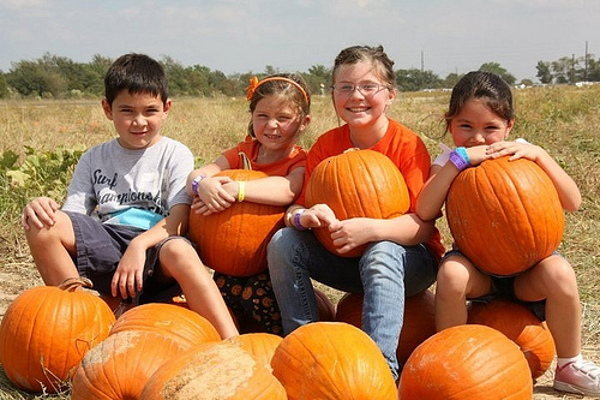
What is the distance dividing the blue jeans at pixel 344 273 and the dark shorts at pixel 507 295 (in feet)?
0.65

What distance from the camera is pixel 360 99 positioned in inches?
130

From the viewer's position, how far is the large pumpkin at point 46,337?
2805 millimetres

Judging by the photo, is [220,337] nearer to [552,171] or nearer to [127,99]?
[127,99]

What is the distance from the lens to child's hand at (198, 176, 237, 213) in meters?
3.28

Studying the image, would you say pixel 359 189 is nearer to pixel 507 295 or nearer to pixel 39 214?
pixel 507 295

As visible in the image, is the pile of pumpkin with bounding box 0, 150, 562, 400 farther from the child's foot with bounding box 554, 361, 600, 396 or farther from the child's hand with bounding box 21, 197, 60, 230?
the child's hand with bounding box 21, 197, 60, 230

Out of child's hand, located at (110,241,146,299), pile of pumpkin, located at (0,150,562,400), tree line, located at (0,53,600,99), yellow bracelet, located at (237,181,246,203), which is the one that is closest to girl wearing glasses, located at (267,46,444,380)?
pile of pumpkin, located at (0,150,562,400)

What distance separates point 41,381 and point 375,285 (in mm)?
1482

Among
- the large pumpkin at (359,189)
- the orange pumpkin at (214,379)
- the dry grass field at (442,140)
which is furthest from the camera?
the dry grass field at (442,140)

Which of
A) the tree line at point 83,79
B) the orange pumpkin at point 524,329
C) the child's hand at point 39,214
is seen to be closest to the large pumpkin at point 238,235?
the child's hand at point 39,214

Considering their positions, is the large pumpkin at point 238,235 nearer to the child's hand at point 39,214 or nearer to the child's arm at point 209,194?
the child's arm at point 209,194

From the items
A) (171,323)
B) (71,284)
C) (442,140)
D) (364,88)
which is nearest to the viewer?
(171,323)

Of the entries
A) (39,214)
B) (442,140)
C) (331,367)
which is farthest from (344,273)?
(442,140)

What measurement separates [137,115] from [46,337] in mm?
1348
